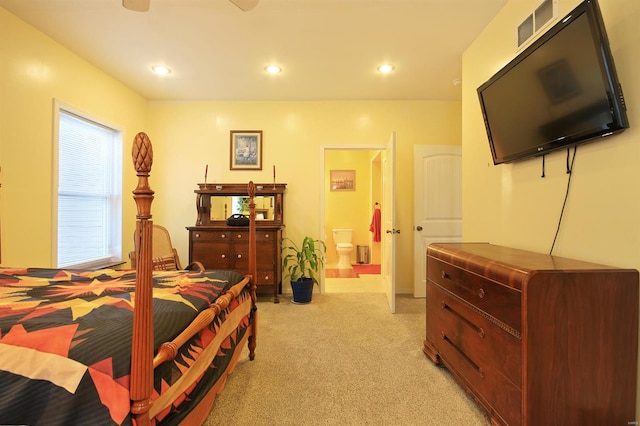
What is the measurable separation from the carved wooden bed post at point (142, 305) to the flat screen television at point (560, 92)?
1.84m

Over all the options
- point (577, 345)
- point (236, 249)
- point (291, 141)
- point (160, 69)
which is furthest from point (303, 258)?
point (577, 345)

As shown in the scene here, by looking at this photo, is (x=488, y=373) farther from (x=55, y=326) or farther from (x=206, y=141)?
(x=206, y=141)

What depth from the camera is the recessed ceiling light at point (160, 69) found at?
10.2 feet

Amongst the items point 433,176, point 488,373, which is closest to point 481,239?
point 488,373

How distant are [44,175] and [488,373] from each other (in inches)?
140

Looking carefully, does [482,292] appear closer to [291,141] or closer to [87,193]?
[291,141]

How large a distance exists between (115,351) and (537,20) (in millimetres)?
2706

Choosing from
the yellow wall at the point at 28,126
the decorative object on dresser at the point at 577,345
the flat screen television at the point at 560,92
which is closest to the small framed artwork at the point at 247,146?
the yellow wall at the point at 28,126

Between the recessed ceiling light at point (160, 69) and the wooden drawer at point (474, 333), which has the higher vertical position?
the recessed ceiling light at point (160, 69)

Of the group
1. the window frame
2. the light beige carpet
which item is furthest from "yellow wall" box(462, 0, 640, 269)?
the window frame

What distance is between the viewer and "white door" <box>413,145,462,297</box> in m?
3.84

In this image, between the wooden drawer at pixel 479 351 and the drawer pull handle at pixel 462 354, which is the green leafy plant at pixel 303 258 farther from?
the drawer pull handle at pixel 462 354

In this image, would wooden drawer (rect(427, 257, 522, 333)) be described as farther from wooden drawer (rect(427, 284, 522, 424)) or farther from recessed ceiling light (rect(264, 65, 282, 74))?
recessed ceiling light (rect(264, 65, 282, 74))

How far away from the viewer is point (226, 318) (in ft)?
5.32
